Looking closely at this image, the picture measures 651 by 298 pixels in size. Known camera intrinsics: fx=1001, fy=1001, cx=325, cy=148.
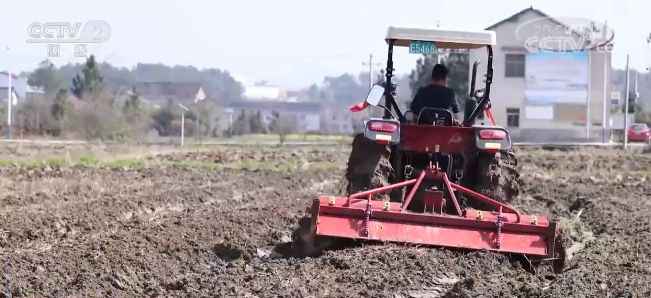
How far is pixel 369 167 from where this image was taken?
952 centimetres

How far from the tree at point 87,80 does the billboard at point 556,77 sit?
31.1 metres

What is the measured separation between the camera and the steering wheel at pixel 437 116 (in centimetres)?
984

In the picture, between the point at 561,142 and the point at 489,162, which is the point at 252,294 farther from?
the point at 561,142

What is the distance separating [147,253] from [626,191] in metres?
12.7

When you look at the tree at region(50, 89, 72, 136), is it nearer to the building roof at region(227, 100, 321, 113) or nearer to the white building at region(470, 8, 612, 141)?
the white building at region(470, 8, 612, 141)

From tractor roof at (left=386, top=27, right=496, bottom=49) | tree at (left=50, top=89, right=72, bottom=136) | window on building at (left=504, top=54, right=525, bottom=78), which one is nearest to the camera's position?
tractor roof at (left=386, top=27, right=496, bottom=49)

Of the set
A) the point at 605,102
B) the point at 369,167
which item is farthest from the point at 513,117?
the point at 369,167

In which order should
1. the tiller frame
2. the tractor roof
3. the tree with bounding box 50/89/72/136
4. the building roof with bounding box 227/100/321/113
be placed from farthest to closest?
the building roof with bounding box 227/100/321/113 → the tree with bounding box 50/89/72/136 → the tractor roof → the tiller frame

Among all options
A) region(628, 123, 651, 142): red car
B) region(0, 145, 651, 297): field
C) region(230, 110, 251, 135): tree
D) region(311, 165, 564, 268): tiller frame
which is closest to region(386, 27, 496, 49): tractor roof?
region(311, 165, 564, 268): tiller frame

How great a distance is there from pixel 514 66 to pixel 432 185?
135 feet

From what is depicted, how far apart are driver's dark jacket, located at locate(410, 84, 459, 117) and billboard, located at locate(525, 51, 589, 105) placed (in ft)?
132

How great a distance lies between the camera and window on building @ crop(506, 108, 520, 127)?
163 feet

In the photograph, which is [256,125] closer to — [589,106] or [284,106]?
[284,106]

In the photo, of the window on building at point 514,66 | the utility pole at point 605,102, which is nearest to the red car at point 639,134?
the utility pole at point 605,102
